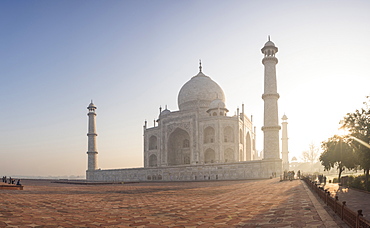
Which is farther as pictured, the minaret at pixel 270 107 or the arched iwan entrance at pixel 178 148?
the arched iwan entrance at pixel 178 148

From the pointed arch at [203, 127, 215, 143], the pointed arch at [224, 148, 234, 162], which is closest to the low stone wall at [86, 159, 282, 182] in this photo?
the pointed arch at [224, 148, 234, 162]

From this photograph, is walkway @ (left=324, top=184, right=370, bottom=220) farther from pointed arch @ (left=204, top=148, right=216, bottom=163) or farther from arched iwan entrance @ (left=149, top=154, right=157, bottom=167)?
arched iwan entrance @ (left=149, top=154, right=157, bottom=167)

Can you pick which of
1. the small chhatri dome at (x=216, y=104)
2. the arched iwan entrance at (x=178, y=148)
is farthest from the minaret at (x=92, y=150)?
the small chhatri dome at (x=216, y=104)

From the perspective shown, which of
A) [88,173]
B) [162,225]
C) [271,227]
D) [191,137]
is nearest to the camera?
[271,227]

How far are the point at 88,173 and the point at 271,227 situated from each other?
42.8 m

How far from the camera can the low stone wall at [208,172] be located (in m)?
26.6

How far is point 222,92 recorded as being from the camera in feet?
149

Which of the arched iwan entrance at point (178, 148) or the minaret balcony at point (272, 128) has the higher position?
the minaret balcony at point (272, 128)

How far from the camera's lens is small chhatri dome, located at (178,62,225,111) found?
43344 millimetres

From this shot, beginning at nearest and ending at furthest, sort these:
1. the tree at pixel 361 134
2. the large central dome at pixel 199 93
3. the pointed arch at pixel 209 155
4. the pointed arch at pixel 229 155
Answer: the tree at pixel 361 134 < the pointed arch at pixel 229 155 < the pointed arch at pixel 209 155 < the large central dome at pixel 199 93

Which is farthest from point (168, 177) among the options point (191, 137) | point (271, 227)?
point (271, 227)

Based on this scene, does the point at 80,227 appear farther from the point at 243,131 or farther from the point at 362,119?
the point at 243,131

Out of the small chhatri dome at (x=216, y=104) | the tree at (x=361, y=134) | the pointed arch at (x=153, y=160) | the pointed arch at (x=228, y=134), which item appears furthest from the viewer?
the pointed arch at (x=153, y=160)

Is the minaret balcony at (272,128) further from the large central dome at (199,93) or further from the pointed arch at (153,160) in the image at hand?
the pointed arch at (153,160)
